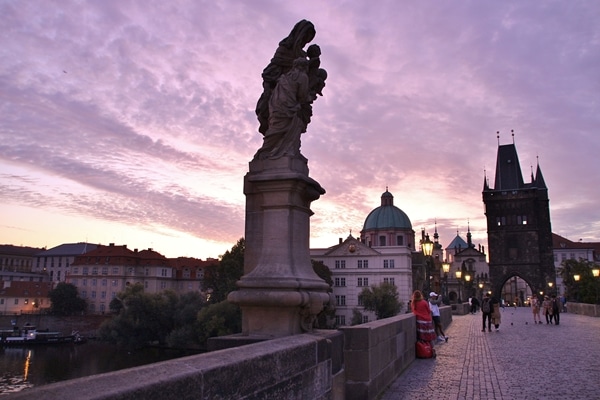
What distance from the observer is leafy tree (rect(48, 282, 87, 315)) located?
268 feet

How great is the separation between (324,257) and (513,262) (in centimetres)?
3356

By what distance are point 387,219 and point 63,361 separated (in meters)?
52.2

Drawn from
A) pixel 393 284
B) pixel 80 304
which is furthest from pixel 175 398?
pixel 80 304

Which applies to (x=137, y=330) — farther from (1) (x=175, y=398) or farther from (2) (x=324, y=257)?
(1) (x=175, y=398)

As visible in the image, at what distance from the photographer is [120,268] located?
88.1m

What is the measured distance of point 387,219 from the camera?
86.9 meters

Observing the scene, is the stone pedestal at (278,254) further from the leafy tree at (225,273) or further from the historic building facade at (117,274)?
the historic building facade at (117,274)

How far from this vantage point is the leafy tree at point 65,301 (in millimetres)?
81750

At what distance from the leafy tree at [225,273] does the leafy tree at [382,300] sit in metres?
15.9

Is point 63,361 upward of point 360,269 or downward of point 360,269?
downward

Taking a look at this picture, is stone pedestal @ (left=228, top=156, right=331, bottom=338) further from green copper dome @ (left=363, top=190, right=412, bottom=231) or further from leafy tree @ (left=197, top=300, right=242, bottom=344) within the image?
green copper dome @ (left=363, top=190, right=412, bottom=231)

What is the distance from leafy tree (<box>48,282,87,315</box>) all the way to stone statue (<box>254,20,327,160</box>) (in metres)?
85.7

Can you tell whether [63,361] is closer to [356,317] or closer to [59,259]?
[356,317]

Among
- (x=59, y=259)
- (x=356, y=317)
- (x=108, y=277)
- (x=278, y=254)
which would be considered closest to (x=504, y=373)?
(x=278, y=254)
